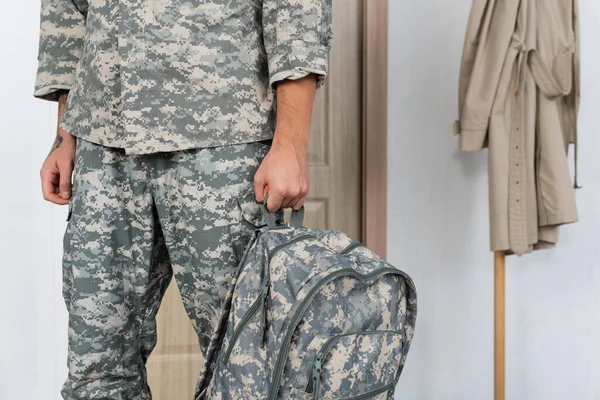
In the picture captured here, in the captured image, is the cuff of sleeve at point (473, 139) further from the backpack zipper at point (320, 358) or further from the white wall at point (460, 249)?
the backpack zipper at point (320, 358)

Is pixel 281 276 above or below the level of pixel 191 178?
below

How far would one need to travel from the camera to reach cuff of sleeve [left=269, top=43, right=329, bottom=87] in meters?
0.92

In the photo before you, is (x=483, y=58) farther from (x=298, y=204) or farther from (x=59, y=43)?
(x=59, y=43)

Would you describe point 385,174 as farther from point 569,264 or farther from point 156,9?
point 156,9

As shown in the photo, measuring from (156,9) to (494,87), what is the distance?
0.92 metres

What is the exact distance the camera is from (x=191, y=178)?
94 centimetres

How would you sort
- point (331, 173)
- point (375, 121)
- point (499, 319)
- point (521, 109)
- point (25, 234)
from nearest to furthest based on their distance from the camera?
1. point (521, 109)
2. point (499, 319)
3. point (25, 234)
4. point (375, 121)
5. point (331, 173)

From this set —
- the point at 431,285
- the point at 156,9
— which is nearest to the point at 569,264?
the point at 431,285

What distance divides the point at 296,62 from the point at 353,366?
426 mm

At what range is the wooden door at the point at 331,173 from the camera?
6.51 ft

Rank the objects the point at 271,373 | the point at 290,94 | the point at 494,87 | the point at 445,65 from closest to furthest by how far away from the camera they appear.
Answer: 1. the point at 271,373
2. the point at 290,94
3. the point at 494,87
4. the point at 445,65

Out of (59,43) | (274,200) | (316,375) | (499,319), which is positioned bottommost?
(499,319)

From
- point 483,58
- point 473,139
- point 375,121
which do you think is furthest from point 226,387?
point 375,121

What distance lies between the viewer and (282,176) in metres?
0.91
